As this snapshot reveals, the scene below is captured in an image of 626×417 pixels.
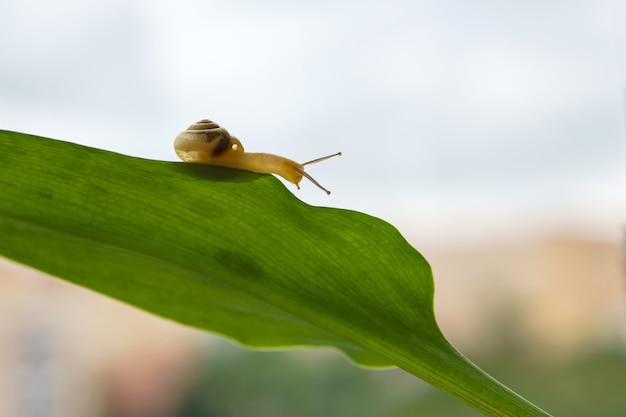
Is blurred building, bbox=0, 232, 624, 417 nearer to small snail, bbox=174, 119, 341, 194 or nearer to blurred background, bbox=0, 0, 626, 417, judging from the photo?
blurred background, bbox=0, 0, 626, 417

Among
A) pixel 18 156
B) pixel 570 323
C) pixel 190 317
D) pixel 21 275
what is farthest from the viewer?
pixel 570 323

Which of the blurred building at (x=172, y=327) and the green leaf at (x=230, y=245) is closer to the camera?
the green leaf at (x=230, y=245)

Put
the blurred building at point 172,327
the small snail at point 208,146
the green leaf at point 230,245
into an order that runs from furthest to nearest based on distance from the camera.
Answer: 1. the blurred building at point 172,327
2. the small snail at point 208,146
3. the green leaf at point 230,245

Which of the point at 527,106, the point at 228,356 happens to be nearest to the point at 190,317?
the point at 228,356

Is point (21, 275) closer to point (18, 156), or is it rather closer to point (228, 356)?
point (228, 356)

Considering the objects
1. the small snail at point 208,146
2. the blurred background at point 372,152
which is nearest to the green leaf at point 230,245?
the small snail at point 208,146

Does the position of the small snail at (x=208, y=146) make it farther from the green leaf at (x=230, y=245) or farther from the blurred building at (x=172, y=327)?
the blurred building at (x=172, y=327)

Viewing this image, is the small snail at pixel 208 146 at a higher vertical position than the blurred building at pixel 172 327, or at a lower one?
lower
